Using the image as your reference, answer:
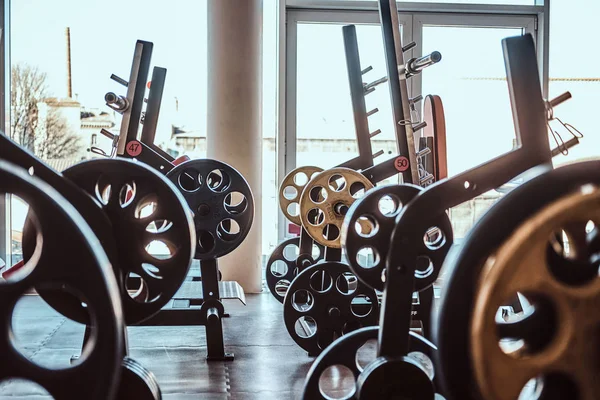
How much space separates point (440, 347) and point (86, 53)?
4.58m

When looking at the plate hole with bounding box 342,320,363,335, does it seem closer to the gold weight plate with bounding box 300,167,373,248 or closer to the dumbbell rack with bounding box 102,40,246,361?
the gold weight plate with bounding box 300,167,373,248

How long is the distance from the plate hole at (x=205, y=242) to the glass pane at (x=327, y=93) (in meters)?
2.37

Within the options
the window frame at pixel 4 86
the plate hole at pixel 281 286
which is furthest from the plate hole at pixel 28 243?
the window frame at pixel 4 86

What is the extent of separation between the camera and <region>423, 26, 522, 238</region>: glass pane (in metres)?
5.28

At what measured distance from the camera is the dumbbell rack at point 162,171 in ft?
9.46

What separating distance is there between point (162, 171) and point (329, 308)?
3.37 ft

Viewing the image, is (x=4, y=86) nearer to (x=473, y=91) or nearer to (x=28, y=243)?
(x=473, y=91)

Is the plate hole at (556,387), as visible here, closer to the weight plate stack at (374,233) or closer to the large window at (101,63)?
the weight plate stack at (374,233)

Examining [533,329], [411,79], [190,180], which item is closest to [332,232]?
[190,180]

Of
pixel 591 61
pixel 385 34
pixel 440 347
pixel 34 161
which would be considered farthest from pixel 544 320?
pixel 591 61

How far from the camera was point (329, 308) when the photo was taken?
288 cm

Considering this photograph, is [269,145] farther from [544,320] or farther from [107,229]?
[544,320]

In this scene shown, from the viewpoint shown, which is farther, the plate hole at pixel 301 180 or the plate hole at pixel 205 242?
the plate hole at pixel 301 180

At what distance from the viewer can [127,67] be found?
5.06 m
